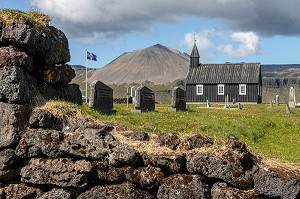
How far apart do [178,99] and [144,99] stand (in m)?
4.73

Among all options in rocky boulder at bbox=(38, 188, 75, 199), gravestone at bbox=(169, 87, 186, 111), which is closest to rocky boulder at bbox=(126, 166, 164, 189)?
rocky boulder at bbox=(38, 188, 75, 199)

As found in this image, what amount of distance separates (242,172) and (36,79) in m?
6.67

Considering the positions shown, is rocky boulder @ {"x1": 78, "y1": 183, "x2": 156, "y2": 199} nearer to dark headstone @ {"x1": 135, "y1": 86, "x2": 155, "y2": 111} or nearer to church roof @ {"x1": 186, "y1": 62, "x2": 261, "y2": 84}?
dark headstone @ {"x1": 135, "y1": 86, "x2": 155, "y2": 111}

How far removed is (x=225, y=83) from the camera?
64.5 m

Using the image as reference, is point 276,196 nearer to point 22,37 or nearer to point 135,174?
point 135,174

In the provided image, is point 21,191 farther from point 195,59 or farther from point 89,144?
point 195,59

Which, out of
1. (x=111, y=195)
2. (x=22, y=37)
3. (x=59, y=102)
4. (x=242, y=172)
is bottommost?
(x=111, y=195)

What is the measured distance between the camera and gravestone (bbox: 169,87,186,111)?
30438mm

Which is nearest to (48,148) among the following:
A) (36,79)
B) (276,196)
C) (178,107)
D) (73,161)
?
(73,161)

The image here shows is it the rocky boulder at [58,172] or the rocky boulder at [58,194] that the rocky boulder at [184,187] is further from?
the rocky boulder at [58,194]

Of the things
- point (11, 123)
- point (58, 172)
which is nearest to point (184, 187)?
point (58, 172)

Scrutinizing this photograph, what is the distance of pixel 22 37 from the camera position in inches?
445

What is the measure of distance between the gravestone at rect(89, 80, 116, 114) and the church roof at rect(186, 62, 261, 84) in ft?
145

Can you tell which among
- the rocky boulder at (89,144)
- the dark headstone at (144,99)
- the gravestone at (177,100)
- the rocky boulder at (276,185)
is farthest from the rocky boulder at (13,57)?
the gravestone at (177,100)
